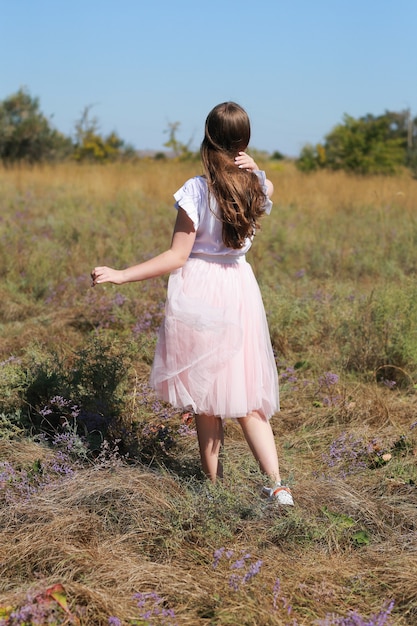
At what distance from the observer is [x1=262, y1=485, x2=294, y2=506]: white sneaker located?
323cm

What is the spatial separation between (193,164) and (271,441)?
1685 centimetres

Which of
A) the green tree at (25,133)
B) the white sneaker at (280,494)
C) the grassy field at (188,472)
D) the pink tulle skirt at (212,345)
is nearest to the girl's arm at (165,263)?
the pink tulle skirt at (212,345)

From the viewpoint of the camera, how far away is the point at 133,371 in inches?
192

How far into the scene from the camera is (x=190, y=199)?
3.30 meters

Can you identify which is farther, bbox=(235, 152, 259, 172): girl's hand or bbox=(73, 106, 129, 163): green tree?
bbox=(73, 106, 129, 163): green tree

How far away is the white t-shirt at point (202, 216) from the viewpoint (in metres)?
3.30

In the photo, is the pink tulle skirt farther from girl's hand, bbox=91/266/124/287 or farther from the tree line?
the tree line

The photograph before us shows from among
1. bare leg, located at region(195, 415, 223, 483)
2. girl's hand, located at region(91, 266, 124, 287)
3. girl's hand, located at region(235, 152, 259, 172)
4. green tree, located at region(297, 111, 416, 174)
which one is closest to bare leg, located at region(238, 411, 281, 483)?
bare leg, located at region(195, 415, 223, 483)

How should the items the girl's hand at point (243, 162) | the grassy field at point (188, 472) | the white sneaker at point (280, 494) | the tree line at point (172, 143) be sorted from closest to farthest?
the grassy field at point (188, 472)
the white sneaker at point (280, 494)
the girl's hand at point (243, 162)
the tree line at point (172, 143)

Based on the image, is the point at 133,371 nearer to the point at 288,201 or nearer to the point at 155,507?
the point at 155,507

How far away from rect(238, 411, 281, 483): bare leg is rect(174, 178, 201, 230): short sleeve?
89 centimetres

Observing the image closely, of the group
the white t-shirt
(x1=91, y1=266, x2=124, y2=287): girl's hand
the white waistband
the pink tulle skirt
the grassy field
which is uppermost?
the white t-shirt

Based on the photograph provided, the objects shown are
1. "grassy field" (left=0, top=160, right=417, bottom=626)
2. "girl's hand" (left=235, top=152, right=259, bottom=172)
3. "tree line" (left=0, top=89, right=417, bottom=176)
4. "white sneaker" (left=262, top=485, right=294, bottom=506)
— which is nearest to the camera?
"grassy field" (left=0, top=160, right=417, bottom=626)

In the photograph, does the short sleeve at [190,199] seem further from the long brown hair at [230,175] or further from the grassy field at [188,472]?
the grassy field at [188,472]
